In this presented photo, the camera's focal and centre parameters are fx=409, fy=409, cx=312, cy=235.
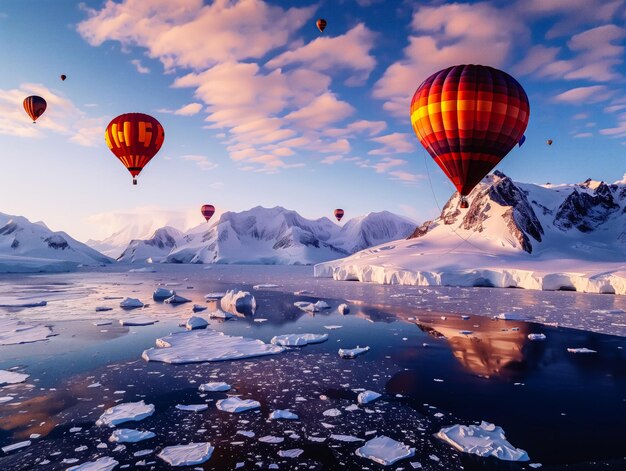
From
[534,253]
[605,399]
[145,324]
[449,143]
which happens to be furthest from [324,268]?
[605,399]

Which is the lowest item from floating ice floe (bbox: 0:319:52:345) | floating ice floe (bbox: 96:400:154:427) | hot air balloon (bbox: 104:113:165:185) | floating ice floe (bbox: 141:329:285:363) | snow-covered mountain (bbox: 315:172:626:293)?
floating ice floe (bbox: 0:319:52:345)

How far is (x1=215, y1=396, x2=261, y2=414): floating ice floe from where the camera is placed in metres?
7.34

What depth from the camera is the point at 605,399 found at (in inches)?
313

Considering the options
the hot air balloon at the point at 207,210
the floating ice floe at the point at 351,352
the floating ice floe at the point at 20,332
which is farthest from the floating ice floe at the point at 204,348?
the hot air balloon at the point at 207,210

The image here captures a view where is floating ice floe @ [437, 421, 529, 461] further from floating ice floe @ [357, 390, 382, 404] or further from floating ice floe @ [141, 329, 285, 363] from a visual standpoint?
floating ice floe @ [141, 329, 285, 363]

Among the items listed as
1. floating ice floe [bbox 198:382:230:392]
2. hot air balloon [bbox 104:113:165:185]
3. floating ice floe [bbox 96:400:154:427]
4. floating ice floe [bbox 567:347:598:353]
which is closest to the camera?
floating ice floe [bbox 96:400:154:427]

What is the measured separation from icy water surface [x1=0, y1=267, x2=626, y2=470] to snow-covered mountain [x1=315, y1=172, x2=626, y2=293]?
20653 millimetres

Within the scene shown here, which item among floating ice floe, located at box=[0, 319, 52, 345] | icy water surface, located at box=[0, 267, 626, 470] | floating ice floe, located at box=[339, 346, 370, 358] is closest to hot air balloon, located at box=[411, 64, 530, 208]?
icy water surface, located at box=[0, 267, 626, 470]

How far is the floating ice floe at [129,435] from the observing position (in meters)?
6.14

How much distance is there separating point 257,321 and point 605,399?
12559 mm

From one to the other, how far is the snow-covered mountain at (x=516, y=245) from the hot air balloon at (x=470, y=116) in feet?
46.6

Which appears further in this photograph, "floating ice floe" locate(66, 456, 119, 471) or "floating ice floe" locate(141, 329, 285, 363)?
"floating ice floe" locate(141, 329, 285, 363)

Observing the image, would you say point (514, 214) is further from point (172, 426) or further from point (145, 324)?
point (172, 426)

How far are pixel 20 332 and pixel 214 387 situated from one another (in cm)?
1029
